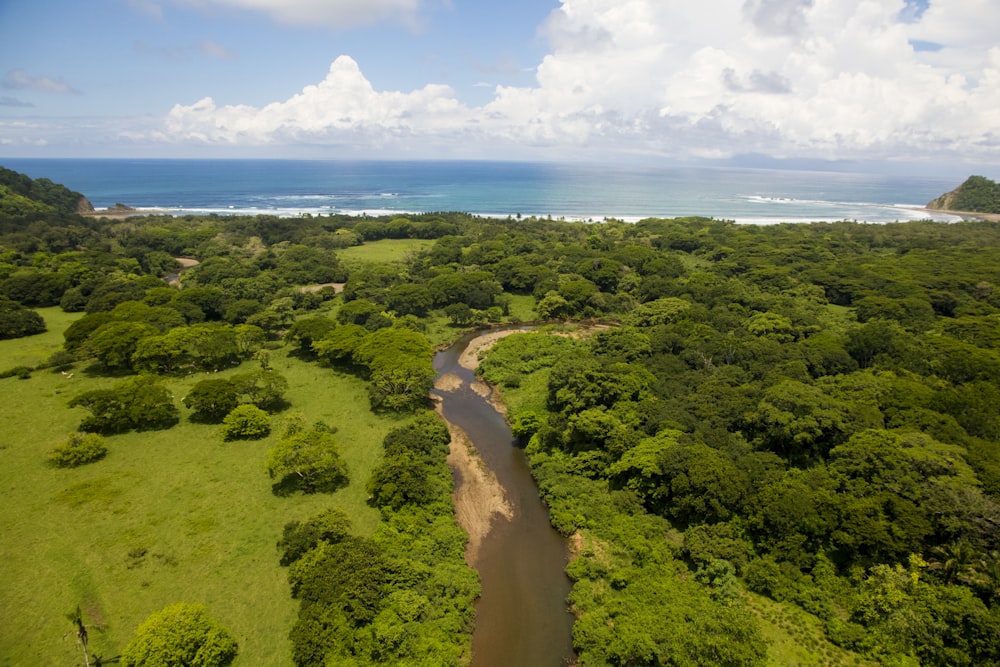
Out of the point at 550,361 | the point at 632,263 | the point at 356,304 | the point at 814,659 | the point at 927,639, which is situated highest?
the point at 632,263

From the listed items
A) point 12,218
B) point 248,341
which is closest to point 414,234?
point 248,341

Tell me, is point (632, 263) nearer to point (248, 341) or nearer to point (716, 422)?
point (716, 422)

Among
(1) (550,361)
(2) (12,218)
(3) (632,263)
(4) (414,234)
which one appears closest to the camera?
(1) (550,361)

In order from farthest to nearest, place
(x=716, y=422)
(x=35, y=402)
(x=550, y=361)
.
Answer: (x=550, y=361)
(x=35, y=402)
(x=716, y=422)

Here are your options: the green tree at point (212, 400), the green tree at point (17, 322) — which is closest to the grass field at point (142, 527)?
the green tree at point (212, 400)

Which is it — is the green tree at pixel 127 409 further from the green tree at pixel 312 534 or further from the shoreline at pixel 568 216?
the shoreline at pixel 568 216

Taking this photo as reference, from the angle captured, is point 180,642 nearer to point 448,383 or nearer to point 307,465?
point 307,465

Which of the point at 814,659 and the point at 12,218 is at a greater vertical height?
the point at 12,218
